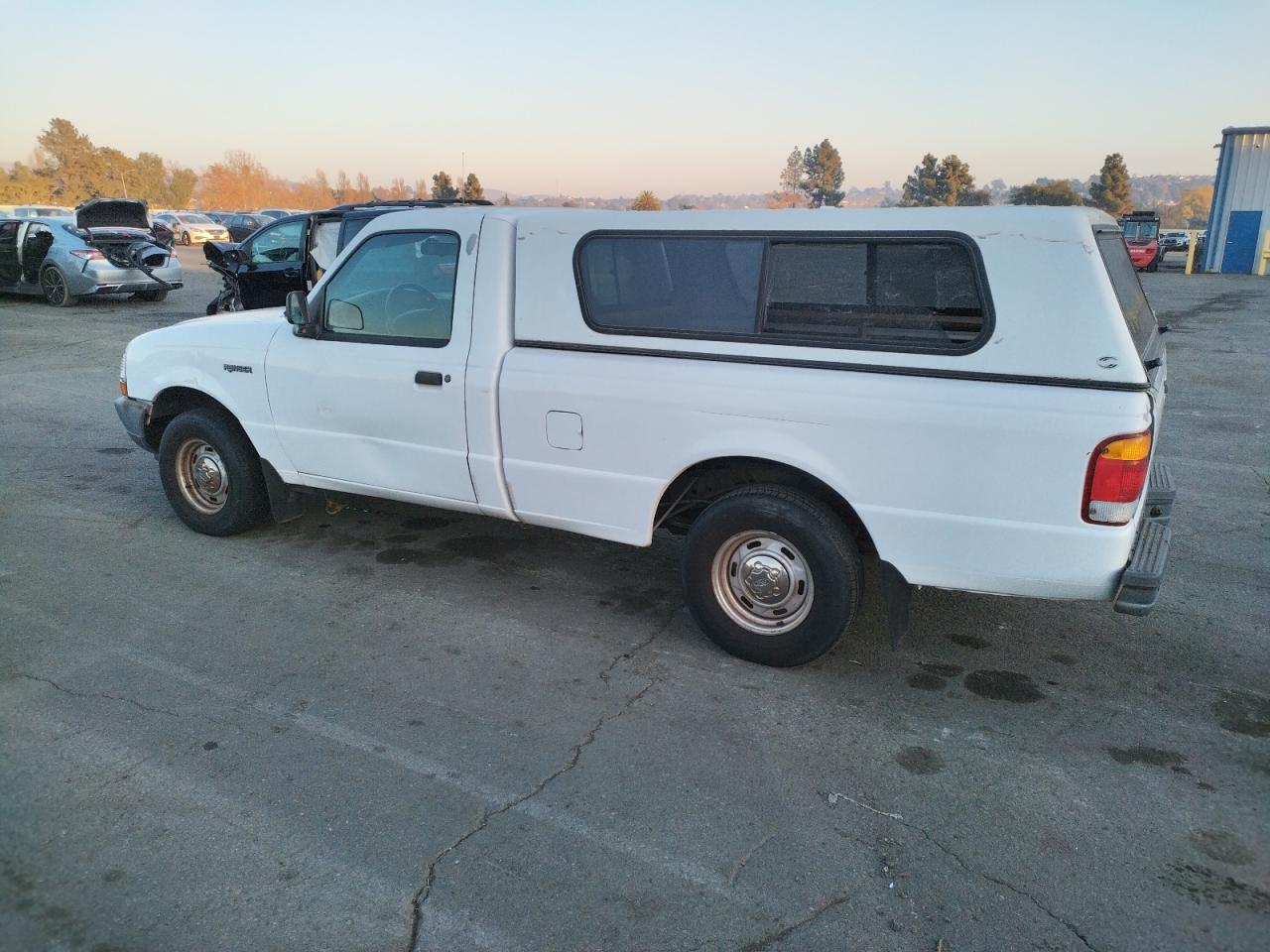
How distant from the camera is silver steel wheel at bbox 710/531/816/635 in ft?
13.3

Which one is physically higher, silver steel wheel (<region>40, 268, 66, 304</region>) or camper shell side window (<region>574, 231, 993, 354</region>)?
camper shell side window (<region>574, 231, 993, 354</region>)

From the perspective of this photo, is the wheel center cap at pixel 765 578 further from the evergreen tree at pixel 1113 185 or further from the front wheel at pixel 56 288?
the evergreen tree at pixel 1113 185

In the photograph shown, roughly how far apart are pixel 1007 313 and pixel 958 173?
228ft

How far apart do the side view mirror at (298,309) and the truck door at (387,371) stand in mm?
59

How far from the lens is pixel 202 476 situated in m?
5.75

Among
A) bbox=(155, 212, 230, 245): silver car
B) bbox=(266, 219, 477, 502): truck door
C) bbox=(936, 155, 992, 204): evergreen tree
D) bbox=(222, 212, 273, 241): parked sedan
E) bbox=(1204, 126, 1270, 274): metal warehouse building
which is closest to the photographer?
bbox=(266, 219, 477, 502): truck door

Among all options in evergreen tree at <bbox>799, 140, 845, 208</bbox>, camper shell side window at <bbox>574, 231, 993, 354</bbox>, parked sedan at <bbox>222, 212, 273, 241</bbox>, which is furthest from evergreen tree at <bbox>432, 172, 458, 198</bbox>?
camper shell side window at <bbox>574, 231, 993, 354</bbox>

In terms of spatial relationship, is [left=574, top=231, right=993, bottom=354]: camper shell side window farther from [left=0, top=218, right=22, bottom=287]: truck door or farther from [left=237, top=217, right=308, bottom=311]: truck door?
[left=0, top=218, right=22, bottom=287]: truck door

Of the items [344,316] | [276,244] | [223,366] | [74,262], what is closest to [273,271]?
[276,244]

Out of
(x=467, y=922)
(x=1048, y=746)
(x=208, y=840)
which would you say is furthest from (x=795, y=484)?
(x=208, y=840)

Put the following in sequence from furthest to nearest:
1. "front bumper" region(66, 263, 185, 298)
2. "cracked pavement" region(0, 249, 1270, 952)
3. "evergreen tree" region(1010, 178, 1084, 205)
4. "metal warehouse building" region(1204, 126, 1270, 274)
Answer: "evergreen tree" region(1010, 178, 1084, 205) < "metal warehouse building" region(1204, 126, 1270, 274) < "front bumper" region(66, 263, 185, 298) < "cracked pavement" region(0, 249, 1270, 952)

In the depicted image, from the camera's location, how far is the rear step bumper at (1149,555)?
11.3ft

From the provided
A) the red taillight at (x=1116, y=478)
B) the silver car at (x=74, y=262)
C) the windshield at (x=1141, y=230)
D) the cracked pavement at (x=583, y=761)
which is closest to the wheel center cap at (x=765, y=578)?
the cracked pavement at (x=583, y=761)

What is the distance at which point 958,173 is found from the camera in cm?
6612
